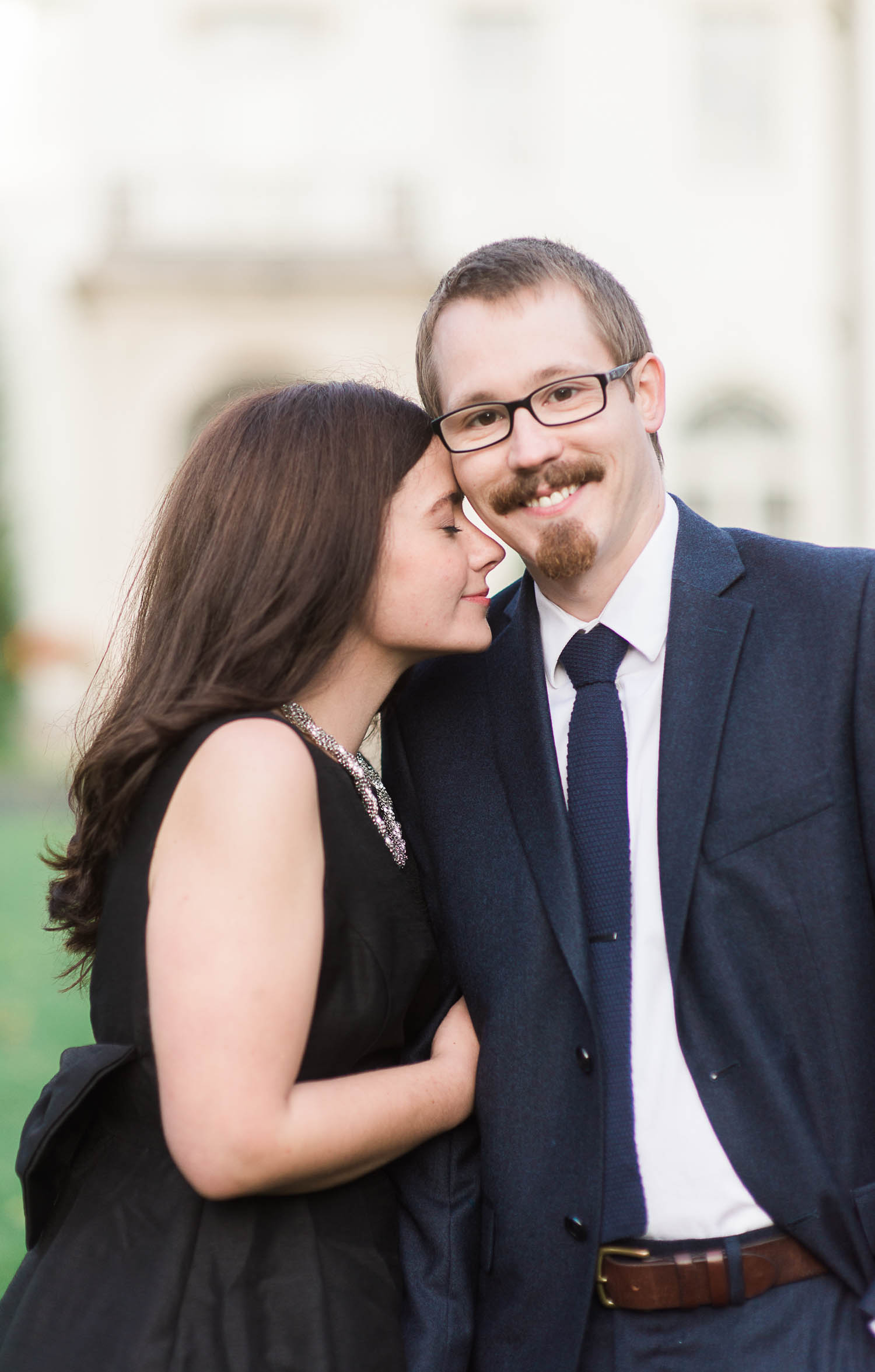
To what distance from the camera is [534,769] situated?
240 cm

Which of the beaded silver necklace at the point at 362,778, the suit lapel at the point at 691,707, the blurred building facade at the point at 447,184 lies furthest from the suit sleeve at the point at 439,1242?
the blurred building facade at the point at 447,184

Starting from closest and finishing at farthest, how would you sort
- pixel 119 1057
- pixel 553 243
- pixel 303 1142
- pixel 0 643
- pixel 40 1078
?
pixel 303 1142 < pixel 119 1057 < pixel 553 243 < pixel 40 1078 < pixel 0 643

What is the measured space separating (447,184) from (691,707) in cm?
1465

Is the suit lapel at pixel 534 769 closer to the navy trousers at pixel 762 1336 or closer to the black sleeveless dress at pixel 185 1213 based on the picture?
the black sleeveless dress at pixel 185 1213

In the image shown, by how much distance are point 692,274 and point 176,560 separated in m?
14.3

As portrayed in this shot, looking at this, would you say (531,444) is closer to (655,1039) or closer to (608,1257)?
(655,1039)

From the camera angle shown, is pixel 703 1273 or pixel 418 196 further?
pixel 418 196

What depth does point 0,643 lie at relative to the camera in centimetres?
1523

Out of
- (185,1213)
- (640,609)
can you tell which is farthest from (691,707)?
(185,1213)

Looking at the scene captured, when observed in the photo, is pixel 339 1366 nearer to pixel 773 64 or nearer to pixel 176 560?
pixel 176 560

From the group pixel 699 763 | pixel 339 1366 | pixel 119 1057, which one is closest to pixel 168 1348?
pixel 339 1366

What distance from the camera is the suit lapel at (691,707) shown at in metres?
2.12

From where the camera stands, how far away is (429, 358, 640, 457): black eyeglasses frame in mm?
2490

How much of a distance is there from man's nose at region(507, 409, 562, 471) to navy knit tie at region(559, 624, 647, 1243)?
0.34 m
